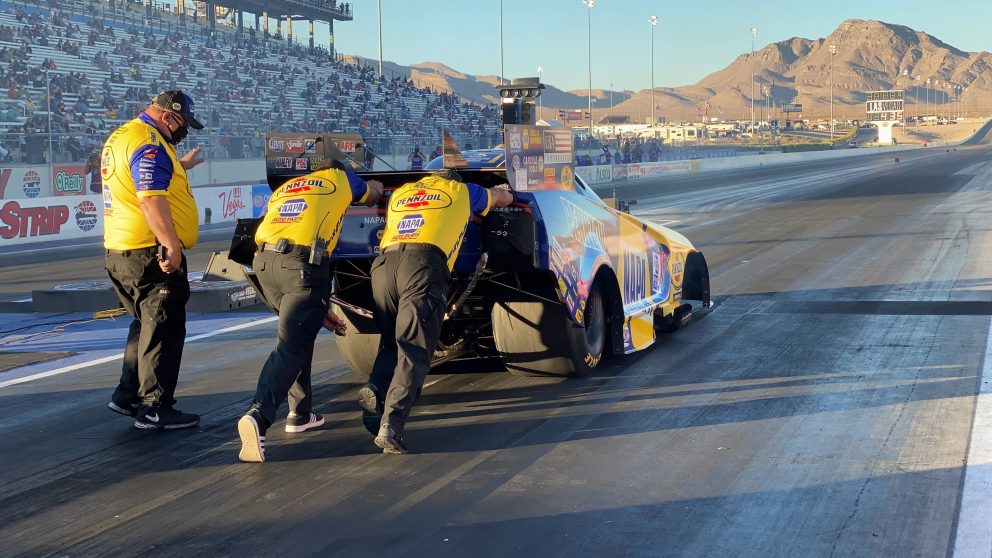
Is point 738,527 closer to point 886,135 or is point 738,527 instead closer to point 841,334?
point 841,334

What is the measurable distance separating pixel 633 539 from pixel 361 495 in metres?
1.37

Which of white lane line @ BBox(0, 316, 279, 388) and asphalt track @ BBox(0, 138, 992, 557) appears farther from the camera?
white lane line @ BBox(0, 316, 279, 388)

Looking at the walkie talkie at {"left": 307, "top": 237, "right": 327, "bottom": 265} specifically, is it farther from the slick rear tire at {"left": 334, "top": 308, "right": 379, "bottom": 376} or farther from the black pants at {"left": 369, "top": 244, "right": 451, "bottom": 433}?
the slick rear tire at {"left": 334, "top": 308, "right": 379, "bottom": 376}

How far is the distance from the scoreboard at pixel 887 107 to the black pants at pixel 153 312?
178 meters

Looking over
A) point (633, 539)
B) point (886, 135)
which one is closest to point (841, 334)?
point (633, 539)

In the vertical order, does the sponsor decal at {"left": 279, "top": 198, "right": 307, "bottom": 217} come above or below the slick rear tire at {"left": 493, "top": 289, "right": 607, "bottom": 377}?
above

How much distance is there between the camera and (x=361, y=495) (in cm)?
489

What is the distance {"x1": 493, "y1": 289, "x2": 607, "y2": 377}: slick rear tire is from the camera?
22.9 ft

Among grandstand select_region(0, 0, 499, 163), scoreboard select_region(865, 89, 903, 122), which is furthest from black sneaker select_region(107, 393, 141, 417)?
scoreboard select_region(865, 89, 903, 122)

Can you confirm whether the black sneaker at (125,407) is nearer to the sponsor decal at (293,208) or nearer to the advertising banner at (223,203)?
the sponsor decal at (293,208)

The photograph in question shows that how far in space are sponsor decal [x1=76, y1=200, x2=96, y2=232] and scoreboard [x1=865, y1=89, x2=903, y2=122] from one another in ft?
541

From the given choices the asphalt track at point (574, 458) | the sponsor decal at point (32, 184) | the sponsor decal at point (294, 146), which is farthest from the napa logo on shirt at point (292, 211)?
the sponsor decal at point (32, 184)

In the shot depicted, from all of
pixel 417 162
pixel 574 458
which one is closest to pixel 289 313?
pixel 574 458

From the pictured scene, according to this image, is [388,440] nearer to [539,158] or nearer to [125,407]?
[125,407]
